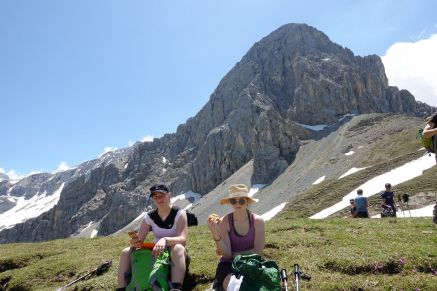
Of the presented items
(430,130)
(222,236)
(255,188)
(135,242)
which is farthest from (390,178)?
(255,188)

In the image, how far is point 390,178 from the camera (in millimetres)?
66562

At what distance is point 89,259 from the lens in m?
16.6

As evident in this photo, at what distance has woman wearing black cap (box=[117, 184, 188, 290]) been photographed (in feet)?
29.7

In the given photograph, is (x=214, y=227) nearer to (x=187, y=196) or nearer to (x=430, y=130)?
(x=430, y=130)

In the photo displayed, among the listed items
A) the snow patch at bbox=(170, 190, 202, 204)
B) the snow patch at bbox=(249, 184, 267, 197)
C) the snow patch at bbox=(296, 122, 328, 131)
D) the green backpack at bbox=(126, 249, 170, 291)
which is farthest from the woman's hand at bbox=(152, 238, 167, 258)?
the snow patch at bbox=(170, 190, 202, 204)

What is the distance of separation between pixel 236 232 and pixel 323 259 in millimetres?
4227

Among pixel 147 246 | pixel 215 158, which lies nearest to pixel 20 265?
pixel 147 246

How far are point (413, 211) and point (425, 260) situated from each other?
3638cm

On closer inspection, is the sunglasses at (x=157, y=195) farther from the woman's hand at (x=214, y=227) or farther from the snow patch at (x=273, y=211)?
the snow patch at (x=273, y=211)

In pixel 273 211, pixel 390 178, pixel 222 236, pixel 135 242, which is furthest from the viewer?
pixel 273 211

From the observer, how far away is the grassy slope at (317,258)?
10586mm

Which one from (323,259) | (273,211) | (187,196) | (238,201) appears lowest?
(323,259)

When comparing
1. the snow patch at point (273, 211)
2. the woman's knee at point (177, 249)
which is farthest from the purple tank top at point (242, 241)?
the snow patch at point (273, 211)

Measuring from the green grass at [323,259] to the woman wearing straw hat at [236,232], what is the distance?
228 cm
